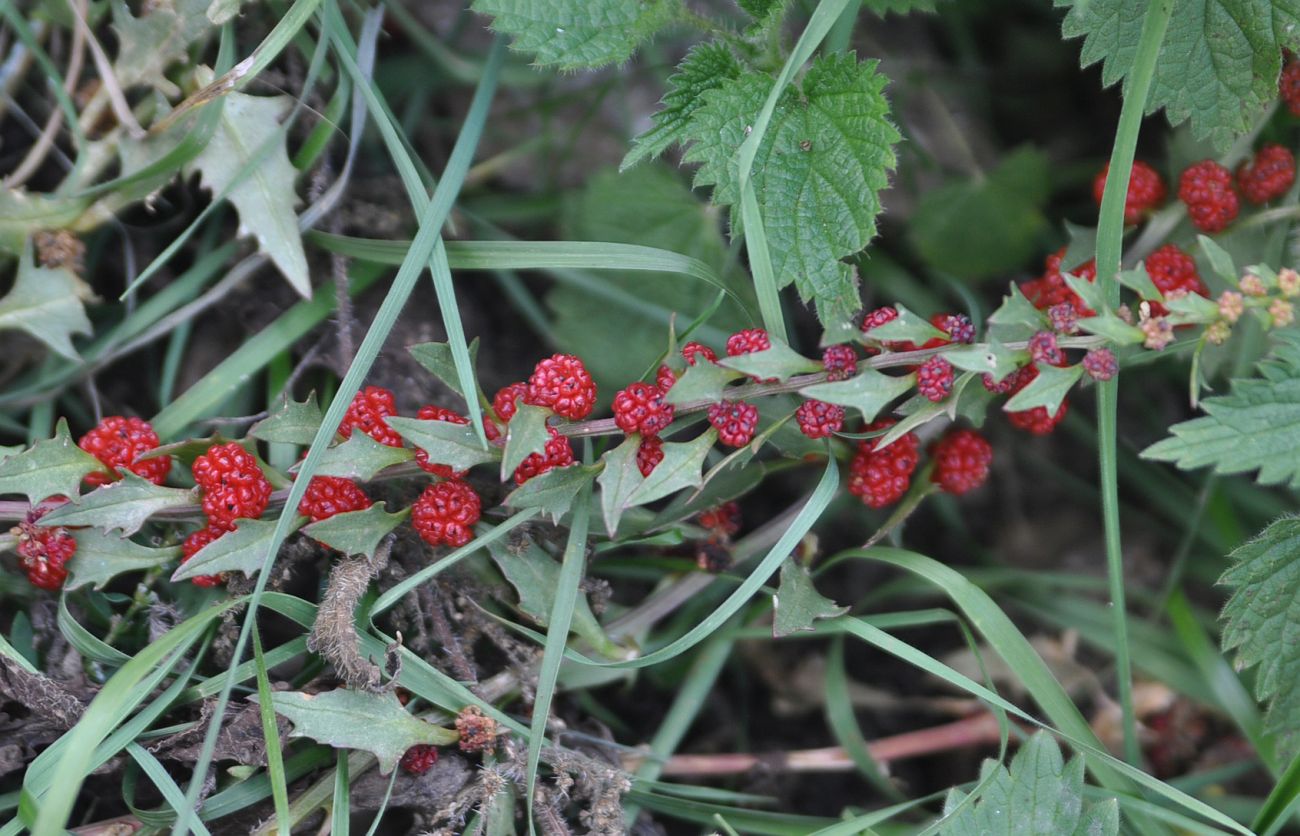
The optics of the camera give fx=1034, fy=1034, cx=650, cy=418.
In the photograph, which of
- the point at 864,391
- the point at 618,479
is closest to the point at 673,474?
the point at 618,479

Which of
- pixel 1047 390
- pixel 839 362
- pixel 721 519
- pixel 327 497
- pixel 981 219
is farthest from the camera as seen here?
pixel 981 219

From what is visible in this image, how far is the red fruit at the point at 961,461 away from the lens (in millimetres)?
1969

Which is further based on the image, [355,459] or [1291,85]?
[1291,85]

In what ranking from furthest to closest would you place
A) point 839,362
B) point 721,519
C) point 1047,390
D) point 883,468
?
point 721,519, point 883,468, point 839,362, point 1047,390

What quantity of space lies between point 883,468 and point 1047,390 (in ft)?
1.33

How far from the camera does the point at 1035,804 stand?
1.74 m

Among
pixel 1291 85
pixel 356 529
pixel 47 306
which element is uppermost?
pixel 1291 85

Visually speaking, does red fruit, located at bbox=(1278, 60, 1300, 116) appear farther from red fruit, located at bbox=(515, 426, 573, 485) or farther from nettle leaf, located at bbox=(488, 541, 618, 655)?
nettle leaf, located at bbox=(488, 541, 618, 655)

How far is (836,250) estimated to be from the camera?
180 cm

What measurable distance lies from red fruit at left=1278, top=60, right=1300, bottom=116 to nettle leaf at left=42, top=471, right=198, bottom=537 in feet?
7.05

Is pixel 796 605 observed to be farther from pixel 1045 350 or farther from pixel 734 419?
pixel 1045 350

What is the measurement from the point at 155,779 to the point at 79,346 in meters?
0.96

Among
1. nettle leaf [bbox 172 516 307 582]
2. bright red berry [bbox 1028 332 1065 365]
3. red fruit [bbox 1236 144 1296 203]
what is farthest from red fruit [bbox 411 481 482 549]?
red fruit [bbox 1236 144 1296 203]

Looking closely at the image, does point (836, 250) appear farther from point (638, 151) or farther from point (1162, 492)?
point (1162, 492)
